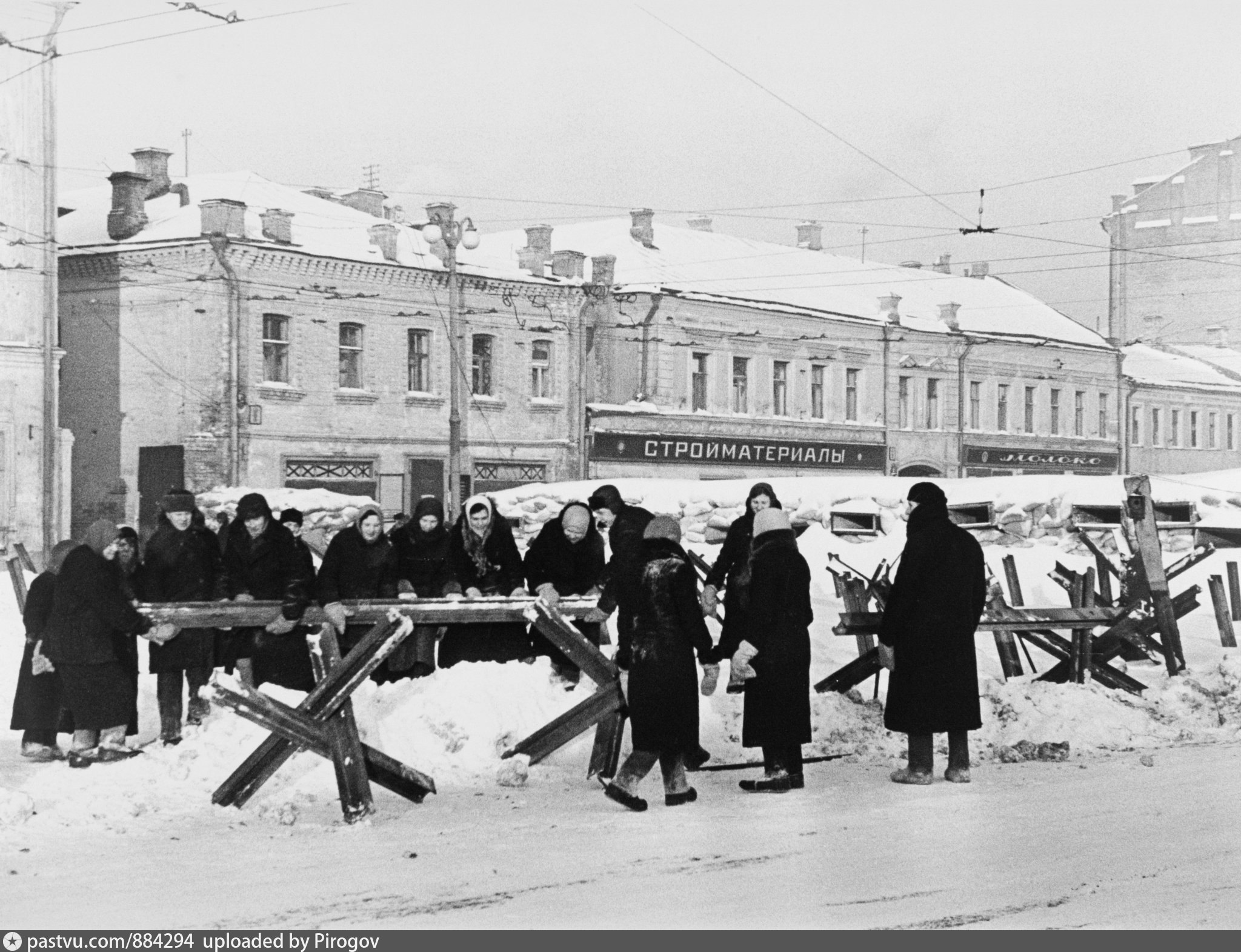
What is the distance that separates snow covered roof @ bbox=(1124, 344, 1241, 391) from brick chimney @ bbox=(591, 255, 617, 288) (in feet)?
70.8

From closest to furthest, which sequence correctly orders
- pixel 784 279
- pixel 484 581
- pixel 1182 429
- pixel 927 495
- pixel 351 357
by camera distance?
pixel 927 495 → pixel 484 581 → pixel 351 357 → pixel 784 279 → pixel 1182 429

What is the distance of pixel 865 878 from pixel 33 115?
2552 centimetres

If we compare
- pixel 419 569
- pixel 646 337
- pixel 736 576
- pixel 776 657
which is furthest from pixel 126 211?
pixel 776 657

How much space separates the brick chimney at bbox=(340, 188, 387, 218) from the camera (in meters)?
38.6

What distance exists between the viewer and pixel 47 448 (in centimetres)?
2880

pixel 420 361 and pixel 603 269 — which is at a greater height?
pixel 603 269

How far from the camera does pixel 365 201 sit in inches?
1523

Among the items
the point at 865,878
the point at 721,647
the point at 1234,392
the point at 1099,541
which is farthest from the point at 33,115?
the point at 1234,392

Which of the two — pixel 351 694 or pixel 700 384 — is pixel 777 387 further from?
pixel 351 694

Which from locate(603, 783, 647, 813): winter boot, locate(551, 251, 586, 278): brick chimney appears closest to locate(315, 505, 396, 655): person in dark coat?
locate(603, 783, 647, 813): winter boot

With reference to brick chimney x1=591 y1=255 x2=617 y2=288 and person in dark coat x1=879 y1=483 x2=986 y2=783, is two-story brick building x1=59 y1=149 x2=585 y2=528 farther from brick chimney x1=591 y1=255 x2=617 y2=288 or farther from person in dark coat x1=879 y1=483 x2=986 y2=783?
person in dark coat x1=879 y1=483 x2=986 y2=783

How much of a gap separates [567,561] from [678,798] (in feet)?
7.39

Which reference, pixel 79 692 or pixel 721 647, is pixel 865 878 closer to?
pixel 721 647

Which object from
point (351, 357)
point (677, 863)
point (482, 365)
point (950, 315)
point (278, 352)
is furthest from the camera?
point (950, 315)
